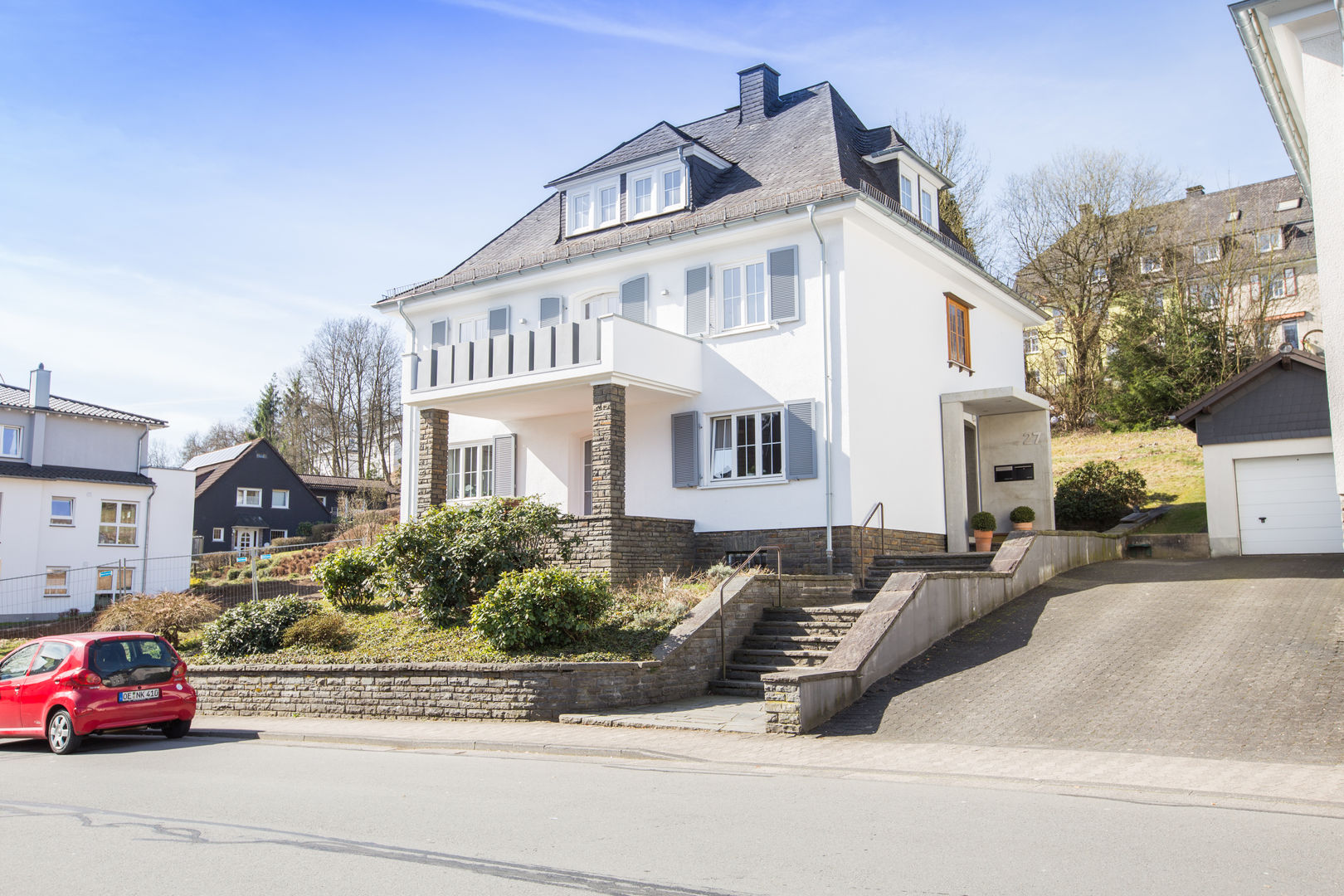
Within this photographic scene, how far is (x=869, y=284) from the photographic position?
19.4m

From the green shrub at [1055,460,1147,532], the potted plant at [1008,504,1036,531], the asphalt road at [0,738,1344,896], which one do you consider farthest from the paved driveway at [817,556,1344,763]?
the green shrub at [1055,460,1147,532]

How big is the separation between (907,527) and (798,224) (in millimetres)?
6141

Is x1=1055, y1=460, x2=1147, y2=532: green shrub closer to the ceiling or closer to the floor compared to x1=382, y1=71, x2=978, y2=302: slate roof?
closer to the floor

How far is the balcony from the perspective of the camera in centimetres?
1867

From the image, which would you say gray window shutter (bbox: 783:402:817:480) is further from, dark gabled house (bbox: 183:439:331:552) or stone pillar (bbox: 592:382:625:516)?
dark gabled house (bbox: 183:439:331:552)

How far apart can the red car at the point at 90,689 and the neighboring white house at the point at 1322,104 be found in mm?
14573

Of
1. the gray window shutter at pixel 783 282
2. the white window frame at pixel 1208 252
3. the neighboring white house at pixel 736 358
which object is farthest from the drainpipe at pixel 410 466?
the white window frame at pixel 1208 252

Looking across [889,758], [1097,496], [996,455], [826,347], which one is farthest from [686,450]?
[1097,496]

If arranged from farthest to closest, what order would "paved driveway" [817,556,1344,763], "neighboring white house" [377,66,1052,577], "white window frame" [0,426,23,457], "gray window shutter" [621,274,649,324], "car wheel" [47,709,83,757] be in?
"white window frame" [0,426,23,457]
"gray window shutter" [621,274,649,324]
"neighboring white house" [377,66,1052,577]
"car wheel" [47,709,83,757]
"paved driveway" [817,556,1344,763]

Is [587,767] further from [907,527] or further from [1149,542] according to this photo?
→ [1149,542]

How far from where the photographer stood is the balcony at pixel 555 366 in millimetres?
18672

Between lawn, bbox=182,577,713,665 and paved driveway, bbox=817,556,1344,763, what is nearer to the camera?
paved driveway, bbox=817,556,1344,763

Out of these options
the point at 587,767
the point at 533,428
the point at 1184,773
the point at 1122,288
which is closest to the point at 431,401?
the point at 533,428

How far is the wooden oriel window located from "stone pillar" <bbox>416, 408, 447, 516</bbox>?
11.0 metres
